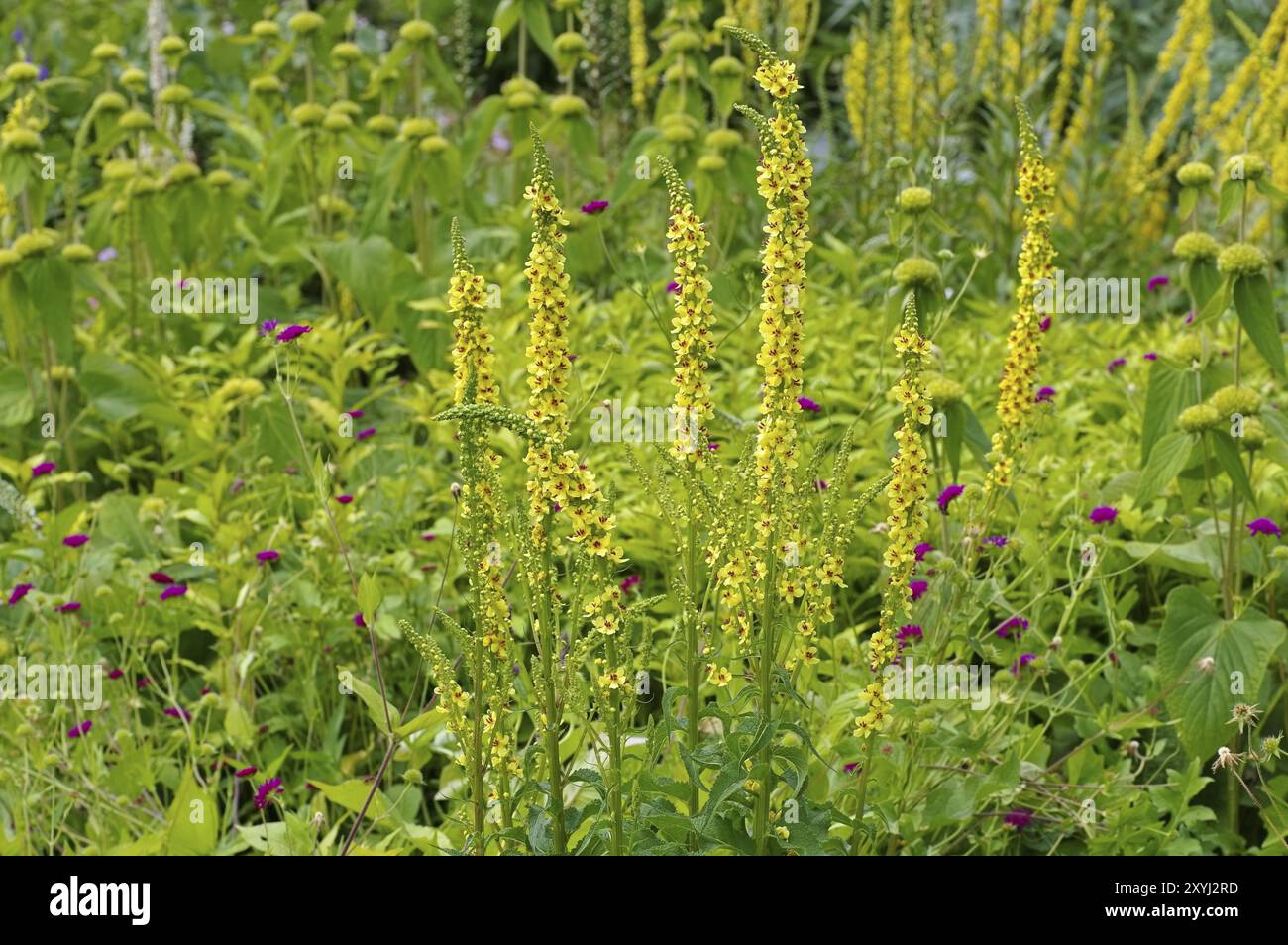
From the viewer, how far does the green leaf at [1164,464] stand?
2494 mm

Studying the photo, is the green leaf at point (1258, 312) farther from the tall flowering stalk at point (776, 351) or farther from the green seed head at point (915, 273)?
the tall flowering stalk at point (776, 351)

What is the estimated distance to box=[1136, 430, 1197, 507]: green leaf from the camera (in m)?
2.49

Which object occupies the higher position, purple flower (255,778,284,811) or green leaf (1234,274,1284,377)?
green leaf (1234,274,1284,377)

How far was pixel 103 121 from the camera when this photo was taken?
450cm

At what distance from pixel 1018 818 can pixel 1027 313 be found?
83cm

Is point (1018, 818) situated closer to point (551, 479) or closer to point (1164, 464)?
point (1164, 464)

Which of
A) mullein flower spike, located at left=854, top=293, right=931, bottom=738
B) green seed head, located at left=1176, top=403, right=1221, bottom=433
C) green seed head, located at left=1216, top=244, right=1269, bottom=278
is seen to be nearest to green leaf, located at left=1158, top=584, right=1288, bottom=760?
green seed head, located at left=1176, top=403, right=1221, bottom=433

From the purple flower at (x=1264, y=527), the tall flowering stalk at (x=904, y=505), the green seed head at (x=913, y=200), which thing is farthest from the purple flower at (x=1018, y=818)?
the green seed head at (x=913, y=200)

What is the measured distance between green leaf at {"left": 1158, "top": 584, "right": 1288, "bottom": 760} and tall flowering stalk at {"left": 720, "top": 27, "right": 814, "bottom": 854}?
2.86ft

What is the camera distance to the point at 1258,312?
2.48m

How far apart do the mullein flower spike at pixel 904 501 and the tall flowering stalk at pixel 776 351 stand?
14 centimetres

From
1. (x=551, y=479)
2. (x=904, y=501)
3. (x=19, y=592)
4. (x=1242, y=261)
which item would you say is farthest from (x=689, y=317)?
(x=19, y=592)

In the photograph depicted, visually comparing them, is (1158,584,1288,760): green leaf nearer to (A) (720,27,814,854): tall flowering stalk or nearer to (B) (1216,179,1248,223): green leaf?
(B) (1216,179,1248,223): green leaf
